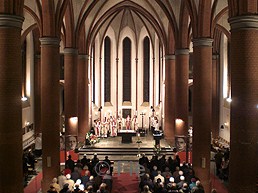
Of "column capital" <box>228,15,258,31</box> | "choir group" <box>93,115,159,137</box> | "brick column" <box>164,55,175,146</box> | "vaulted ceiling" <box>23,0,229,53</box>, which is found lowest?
"choir group" <box>93,115,159,137</box>

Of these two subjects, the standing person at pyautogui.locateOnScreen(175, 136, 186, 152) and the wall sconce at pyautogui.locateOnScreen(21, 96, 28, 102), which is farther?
the wall sconce at pyautogui.locateOnScreen(21, 96, 28, 102)

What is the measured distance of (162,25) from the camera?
92.4ft

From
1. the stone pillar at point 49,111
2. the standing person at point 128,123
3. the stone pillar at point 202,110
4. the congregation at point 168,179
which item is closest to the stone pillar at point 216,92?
the standing person at point 128,123

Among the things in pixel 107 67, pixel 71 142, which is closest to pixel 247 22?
pixel 71 142

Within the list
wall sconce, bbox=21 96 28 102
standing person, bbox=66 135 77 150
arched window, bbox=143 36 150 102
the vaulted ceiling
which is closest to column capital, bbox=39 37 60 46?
the vaulted ceiling

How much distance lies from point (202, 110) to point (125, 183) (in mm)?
5510

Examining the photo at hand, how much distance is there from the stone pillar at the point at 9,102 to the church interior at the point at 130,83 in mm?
32

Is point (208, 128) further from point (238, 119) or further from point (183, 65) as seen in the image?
point (183, 65)

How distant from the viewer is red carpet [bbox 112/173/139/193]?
1684cm

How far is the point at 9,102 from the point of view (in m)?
11.3

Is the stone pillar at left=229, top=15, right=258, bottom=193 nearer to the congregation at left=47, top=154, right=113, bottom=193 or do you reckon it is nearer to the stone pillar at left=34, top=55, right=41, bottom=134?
the congregation at left=47, top=154, right=113, bottom=193

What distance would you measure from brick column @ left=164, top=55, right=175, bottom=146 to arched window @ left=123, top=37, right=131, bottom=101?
9.62 meters

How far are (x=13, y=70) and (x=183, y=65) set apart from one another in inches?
580

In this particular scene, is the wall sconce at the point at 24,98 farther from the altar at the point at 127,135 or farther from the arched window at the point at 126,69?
the arched window at the point at 126,69
